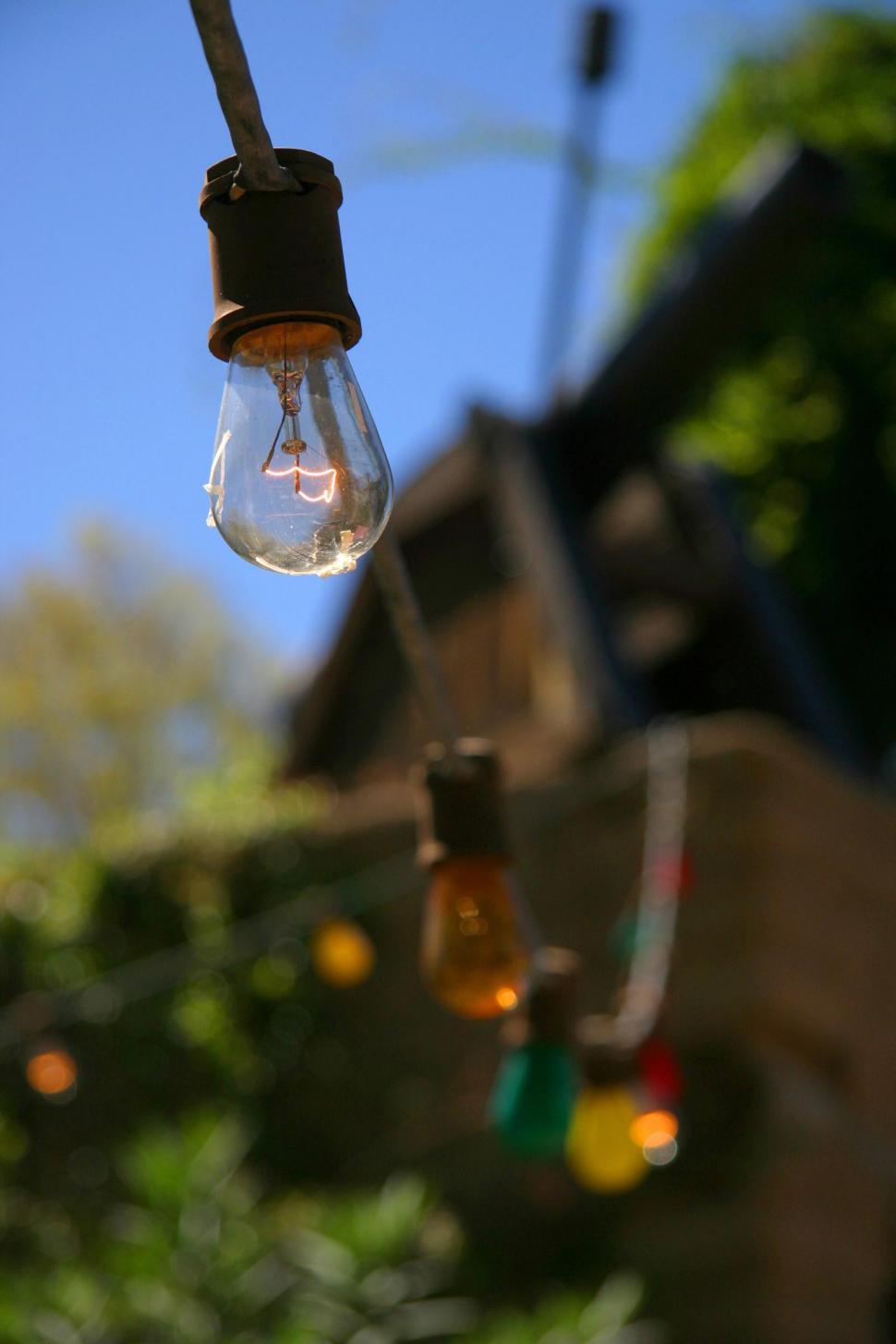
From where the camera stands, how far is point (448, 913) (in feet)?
7.29

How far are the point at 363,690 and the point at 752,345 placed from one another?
4.76 m

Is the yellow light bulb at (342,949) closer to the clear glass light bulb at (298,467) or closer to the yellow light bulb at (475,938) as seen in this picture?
the yellow light bulb at (475,938)

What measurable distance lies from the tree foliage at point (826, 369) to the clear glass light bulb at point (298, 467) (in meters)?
9.14

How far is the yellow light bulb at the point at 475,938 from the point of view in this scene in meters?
2.19

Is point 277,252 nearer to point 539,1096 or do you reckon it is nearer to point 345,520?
point 345,520

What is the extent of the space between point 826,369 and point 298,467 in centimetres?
1098

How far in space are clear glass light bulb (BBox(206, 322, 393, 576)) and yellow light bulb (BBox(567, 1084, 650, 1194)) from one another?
187 centimetres

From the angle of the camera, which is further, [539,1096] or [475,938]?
[539,1096]

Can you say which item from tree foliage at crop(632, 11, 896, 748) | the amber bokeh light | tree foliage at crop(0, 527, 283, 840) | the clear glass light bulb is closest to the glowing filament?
the clear glass light bulb

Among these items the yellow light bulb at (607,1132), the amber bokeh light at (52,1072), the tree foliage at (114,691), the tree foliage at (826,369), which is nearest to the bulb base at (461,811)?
the yellow light bulb at (607,1132)

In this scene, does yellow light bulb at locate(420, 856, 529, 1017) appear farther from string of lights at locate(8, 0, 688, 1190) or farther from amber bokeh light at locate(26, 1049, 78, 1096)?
amber bokeh light at locate(26, 1049, 78, 1096)

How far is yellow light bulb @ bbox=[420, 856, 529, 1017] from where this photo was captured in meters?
2.19

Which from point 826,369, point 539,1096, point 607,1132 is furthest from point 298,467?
point 826,369

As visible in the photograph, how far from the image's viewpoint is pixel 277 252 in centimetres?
147
